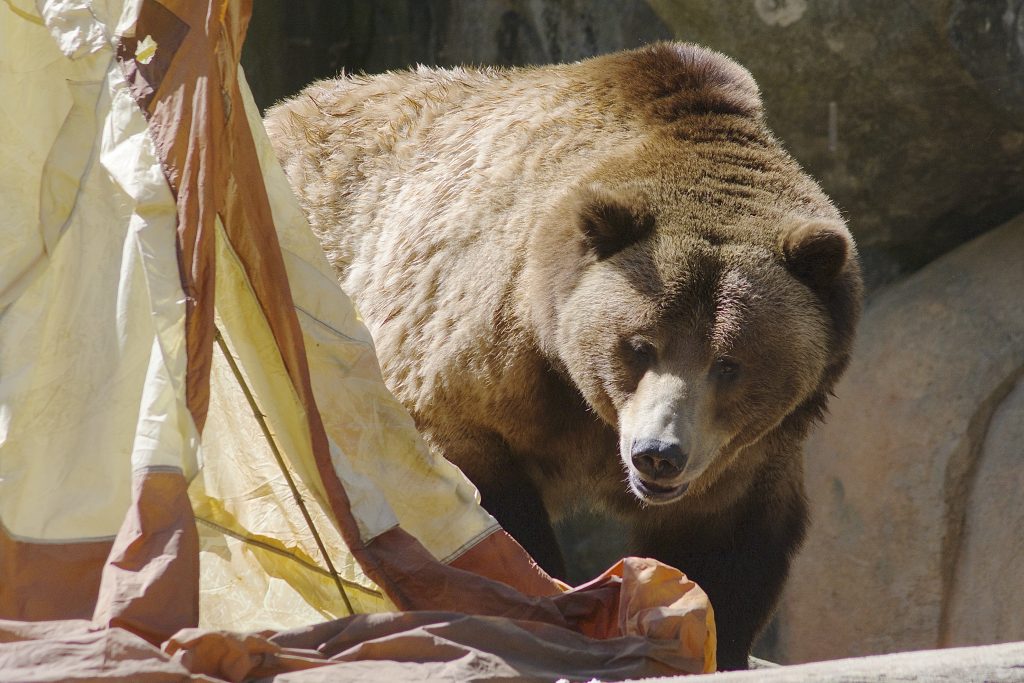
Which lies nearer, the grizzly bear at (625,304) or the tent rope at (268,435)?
the tent rope at (268,435)

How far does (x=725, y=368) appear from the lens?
3.94 m

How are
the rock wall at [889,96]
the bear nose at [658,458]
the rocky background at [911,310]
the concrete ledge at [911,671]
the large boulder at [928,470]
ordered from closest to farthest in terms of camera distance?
the concrete ledge at [911,671]
the bear nose at [658,458]
the rock wall at [889,96]
the rocky background at [911,310]
the large boulder at [928,470]

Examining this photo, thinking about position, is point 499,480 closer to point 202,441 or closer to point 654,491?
point 654,491

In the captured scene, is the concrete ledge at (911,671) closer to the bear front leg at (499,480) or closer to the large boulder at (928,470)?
the bear front leg at (499,480)

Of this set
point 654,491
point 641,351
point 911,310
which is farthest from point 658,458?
point 911,310

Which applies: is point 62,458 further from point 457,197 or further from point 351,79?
point 351,79

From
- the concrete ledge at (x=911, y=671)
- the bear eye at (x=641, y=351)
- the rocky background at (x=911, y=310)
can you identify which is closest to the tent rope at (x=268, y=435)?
the bear eye at (x=641, y=351)

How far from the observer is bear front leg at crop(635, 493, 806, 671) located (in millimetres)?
4637

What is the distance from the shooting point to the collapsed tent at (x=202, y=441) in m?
2.82

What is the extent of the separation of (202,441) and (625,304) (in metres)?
1.30

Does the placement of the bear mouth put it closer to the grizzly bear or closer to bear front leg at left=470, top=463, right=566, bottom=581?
the grizzly bear

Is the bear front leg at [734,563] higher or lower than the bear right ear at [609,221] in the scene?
lower

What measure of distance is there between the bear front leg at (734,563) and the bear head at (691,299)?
0.37 metres

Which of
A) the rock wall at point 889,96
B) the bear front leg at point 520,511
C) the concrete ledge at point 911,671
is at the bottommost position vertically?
the concrete ledge at point 911,671
